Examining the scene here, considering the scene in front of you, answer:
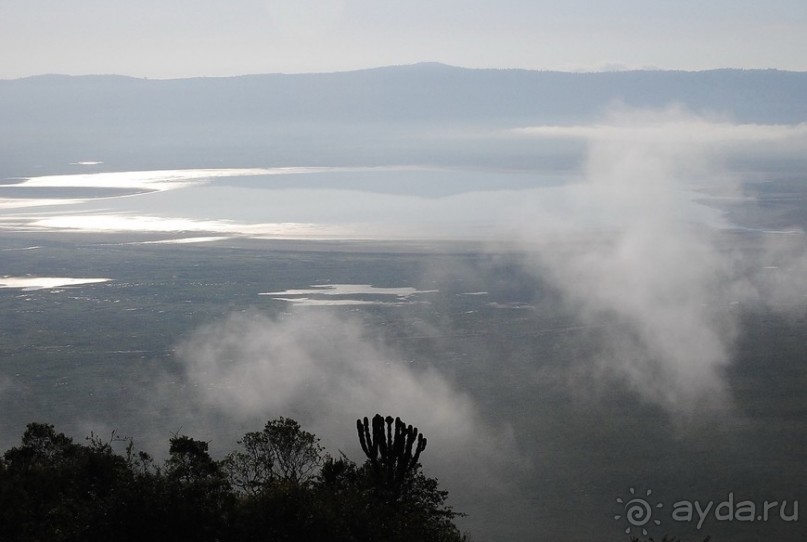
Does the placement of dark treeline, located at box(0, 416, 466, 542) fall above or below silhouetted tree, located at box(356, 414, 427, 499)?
below

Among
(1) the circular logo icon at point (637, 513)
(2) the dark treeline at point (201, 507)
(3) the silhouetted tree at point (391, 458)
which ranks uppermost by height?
(3) the silhouetted tree at point (391, 458)

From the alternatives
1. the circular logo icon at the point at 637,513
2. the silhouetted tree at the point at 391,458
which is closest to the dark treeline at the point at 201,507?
the silhouetted tree at the point at 391,458

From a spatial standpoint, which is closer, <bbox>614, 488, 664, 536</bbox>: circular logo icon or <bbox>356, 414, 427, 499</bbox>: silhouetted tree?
<bbox>356, 414, 427, 499</bbox>: silhouetted tree

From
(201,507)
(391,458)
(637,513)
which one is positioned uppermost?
(391,458)

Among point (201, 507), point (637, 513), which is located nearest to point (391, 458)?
point (201, 507)

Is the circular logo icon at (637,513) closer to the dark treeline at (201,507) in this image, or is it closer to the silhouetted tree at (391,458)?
the silhouetted tree at (391,458)

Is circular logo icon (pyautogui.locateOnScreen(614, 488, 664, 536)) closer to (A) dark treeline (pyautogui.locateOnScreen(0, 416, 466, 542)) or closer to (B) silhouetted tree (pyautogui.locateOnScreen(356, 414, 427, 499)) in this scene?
(B) silhouetted tree (pyautogui.locateOnScreen(356, 414, 427, 499))

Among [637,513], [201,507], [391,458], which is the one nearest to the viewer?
[201,507]

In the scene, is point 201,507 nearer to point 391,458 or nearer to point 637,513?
point 391,458

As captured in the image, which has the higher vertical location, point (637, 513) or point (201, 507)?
point (201, 507)

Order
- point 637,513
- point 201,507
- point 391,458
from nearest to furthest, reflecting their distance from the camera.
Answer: point 201,507 → point 391,458 → point 637,513

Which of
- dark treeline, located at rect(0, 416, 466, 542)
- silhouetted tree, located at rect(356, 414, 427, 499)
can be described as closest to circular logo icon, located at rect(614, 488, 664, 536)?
silhouetted tree, located at rect(356, 414, 427, 499)

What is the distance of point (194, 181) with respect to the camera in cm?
16762

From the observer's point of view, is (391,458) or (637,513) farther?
(637,513)
